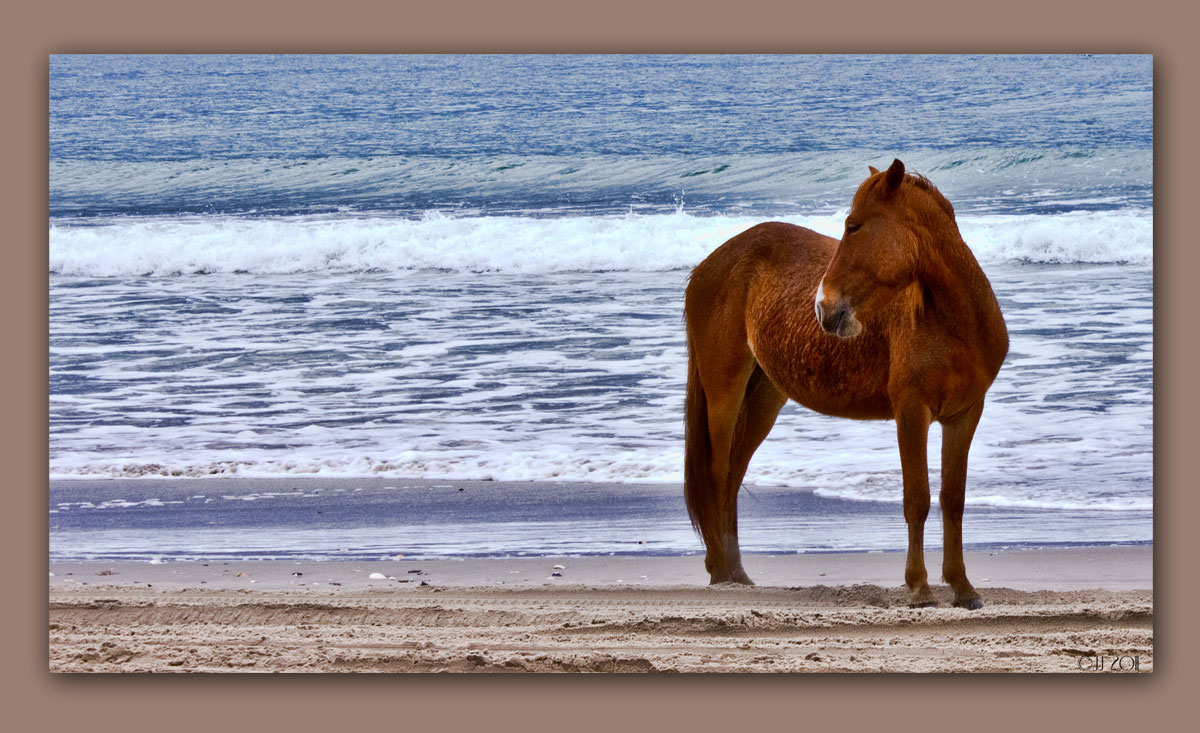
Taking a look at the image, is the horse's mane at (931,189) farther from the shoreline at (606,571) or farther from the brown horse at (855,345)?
the shoreline at (606,571)

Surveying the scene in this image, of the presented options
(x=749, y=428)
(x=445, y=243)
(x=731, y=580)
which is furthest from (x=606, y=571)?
(x=445, y=243)

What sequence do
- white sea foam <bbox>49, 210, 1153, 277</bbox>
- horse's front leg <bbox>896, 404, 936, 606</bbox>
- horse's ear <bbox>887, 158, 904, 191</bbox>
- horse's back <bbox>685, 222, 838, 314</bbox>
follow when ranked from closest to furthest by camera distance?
horse's ear <bbox>887, 158, 904, 191</bbox>
horse's front leg <bbox>896, 404, 936, 606</bbox>
horse's back <bbox>685, 222, 838, 314</bbox>
white sea foam <bbox>49, 210, 1153, 277</bbox>

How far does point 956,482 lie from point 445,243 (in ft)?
6.27

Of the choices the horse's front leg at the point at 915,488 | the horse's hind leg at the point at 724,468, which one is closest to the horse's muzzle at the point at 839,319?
the horse's front leg at the point at 915,488

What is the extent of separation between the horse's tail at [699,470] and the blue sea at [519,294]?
0.29 ft

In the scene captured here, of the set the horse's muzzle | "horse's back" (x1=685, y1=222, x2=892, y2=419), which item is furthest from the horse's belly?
the horse's muzzle

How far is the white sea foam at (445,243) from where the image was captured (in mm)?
4695

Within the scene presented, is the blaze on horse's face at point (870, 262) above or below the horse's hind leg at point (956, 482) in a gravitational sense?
above

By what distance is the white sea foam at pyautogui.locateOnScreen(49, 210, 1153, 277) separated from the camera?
4.70 metres

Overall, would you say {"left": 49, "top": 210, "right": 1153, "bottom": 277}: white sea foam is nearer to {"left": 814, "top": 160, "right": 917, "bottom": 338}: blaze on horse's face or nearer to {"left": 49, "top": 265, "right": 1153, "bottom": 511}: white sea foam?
{"left": 49, "top": 265, "right": 1153, "bottom": 511}: white sea foam

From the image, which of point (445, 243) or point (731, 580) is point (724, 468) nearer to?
point (731, 580)

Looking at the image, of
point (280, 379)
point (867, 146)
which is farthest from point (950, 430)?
point (280, 379)

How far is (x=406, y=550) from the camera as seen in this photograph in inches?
179

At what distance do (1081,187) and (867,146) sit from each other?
73 cm
